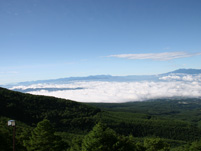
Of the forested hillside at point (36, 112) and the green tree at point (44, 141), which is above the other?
the green tree at point (44, 141)

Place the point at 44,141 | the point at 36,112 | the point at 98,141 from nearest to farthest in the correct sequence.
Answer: the point at 98,141, the point at 44,141, the point at 36,112

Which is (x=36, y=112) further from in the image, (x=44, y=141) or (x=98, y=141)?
(x=98, y=141)

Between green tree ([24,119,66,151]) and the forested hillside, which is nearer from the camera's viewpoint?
green tree ([24,119,66,151])

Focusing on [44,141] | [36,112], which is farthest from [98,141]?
[36,112]

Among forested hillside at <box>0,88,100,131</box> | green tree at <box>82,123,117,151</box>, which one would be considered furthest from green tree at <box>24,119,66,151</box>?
forested hillside at <box>0,88,100,131</box>

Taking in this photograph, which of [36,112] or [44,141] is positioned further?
[36,112]

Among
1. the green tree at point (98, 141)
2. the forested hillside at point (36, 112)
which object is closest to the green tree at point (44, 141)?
the green tree at point (98, 141)

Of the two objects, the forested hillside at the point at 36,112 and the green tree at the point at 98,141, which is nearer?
the green tree at the point at 98,141

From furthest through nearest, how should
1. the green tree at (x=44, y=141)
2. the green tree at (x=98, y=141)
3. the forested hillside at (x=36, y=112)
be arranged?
the forested hillside at (x=36, y=112)
the green tree at (x=44, y=141)
the green tree at (x=98, y=141)

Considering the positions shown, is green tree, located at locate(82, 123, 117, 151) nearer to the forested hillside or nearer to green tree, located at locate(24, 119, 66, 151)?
green tree, located at locate(24, 119, 66, 151)

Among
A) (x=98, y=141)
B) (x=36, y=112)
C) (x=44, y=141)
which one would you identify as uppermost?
(x=98, y=141)

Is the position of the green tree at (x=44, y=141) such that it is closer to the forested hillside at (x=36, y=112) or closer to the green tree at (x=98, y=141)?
the green tree at (x=98, y=141)

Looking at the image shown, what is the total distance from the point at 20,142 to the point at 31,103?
153718 millimetres

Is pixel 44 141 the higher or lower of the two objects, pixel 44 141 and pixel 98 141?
the lower
